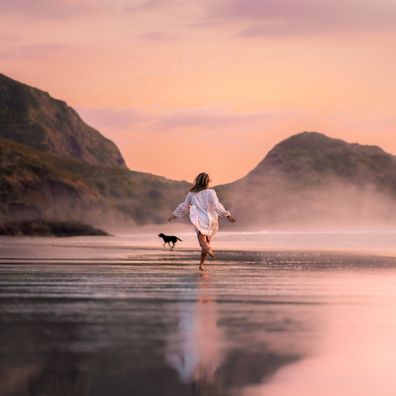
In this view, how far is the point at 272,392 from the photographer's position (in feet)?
29.6

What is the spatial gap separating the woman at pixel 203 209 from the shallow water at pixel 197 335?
472 centimetres

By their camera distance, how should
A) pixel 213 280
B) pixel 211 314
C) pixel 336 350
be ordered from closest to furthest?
pixel 336 350 < pixel 211 314 < pixel 213 280

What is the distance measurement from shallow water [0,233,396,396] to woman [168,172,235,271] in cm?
472

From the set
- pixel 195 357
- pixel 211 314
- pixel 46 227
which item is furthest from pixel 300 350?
pixel 46 227

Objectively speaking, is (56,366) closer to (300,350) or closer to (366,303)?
(300,350)

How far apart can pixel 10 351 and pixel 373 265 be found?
19.4 m

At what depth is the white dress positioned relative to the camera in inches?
1130

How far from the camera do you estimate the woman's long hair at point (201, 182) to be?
94.7ft

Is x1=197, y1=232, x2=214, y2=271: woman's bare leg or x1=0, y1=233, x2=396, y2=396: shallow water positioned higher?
x1=197, y1=232, x2=214, y2=271: woman's bare leg

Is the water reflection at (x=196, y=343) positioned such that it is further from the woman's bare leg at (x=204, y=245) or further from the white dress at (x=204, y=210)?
the white dress at (x=204, y=210)

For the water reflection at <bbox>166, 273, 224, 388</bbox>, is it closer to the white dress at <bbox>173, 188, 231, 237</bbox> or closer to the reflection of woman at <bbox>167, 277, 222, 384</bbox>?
the reflection of woman at <bbox>167, 277, 222, 384</bbox>

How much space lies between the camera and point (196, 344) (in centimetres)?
1198

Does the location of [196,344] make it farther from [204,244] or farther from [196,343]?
[204,244]

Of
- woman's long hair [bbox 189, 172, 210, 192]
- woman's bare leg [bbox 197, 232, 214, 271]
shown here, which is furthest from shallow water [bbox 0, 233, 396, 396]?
woman's long hair [bbox 189, 172, 210, 192]
